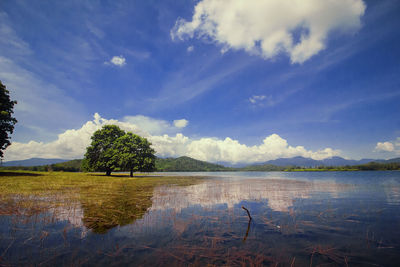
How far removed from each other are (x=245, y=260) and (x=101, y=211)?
1206 centimetres

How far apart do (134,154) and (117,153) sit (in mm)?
6158

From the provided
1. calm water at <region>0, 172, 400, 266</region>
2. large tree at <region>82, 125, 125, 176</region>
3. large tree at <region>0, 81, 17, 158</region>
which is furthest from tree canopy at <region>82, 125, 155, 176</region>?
calm water at <region>0, 172, 400, 266</region>

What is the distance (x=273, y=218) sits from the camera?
13.8 m

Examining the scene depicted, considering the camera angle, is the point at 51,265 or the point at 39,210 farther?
the point at 39,210

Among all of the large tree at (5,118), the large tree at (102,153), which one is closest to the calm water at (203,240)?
the large tree at (5,118)

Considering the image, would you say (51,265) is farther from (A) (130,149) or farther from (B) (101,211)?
(A) (130,149)

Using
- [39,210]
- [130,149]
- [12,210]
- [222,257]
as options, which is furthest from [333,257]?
[130,149]

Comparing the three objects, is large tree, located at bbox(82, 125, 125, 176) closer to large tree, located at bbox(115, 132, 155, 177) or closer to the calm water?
large tree, located at bbox(115, 132, 155, 177)

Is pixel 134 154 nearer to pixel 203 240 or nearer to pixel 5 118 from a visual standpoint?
pixel 5 118

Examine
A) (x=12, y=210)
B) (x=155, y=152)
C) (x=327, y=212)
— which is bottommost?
(x=327, y=212)

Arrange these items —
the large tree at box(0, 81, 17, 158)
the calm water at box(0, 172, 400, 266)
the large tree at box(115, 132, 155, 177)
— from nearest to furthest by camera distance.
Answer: the calm water at box(0, 172, 400, 266) < the large tree at box(0, 81, 17, 158) < the large tree at box(115, 132, 155, 177)

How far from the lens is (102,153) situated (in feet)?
203

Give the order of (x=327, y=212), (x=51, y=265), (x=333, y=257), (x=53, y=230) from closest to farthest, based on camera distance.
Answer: (x=51, y=265)
(x=333, y=257)
(x=53, y=230)
(x=327, y=212)

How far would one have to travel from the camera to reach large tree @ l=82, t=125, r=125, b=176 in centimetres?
6056
